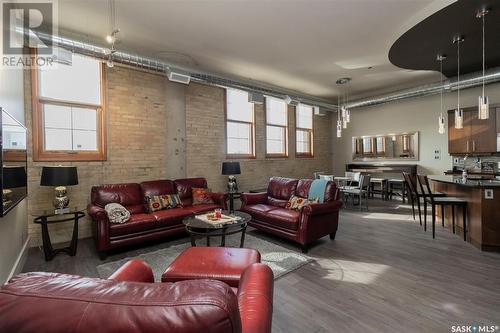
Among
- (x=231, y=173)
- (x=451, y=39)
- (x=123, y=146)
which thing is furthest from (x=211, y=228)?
(x=451, y=39)

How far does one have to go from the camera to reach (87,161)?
4180 mm

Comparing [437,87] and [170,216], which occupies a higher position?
[437,87]

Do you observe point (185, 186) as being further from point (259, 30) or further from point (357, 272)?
point (357, 272)

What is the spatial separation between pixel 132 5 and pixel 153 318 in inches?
140

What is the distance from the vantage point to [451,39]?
3.77m

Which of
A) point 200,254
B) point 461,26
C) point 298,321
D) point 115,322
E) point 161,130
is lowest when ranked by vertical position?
point 298,321

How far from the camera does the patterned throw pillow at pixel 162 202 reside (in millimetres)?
4062

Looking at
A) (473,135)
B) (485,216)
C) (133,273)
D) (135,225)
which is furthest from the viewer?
(473,135)

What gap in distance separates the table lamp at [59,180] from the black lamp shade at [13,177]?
1.61 feet

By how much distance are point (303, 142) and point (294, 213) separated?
15.9 feet

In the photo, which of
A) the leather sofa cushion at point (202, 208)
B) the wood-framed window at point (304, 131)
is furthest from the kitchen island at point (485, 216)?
the wood-framed window at point (304, 131)

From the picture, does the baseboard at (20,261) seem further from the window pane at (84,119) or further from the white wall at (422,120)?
the white wall at (422,120)

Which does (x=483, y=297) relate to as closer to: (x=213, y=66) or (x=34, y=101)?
(x=213, y=66)

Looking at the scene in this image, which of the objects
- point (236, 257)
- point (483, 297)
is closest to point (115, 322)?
point (236, 257)
